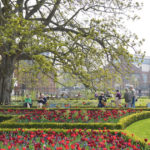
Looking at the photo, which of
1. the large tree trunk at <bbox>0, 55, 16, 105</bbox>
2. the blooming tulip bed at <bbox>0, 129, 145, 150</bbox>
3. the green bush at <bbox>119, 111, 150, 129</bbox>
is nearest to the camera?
the blooming tulip bed at <bbox>0, 129, 145, 150</bbox>

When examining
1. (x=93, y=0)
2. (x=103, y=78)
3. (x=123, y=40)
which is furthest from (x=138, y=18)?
(x=103, y=78)

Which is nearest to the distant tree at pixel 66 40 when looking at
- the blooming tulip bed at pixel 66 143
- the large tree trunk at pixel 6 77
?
the large tree trunk at pixel 6 77

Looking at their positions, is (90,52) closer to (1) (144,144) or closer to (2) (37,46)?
(2) (37,46)

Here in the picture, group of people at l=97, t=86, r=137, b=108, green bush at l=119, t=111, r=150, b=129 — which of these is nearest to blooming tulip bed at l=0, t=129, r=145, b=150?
green bush at l=119, t=111, r=150, b=129

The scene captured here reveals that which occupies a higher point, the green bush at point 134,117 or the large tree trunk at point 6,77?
the large tree trunk at point 6,77

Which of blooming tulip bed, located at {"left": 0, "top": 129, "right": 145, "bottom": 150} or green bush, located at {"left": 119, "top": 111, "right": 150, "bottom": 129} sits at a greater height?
blooming tulip bed, located at {"left": 0, "top": 129, "right": 145, "bottom": 150}

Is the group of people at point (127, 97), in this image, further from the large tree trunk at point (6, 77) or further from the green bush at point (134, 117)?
the large tree trunk at point (6, 77)

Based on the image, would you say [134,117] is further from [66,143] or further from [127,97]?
[66,143]

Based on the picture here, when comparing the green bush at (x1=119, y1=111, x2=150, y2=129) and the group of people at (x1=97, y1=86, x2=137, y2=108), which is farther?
the group of people at (x1=97, y1=86, x2=137, y2=108)

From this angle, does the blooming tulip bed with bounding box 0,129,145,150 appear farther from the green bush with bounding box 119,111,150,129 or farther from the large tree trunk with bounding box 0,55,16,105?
the large tree trunk with bounding box 0,55,16,105

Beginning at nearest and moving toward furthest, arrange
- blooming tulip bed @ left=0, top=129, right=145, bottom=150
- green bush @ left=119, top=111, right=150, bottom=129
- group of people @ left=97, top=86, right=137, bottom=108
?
blooming tulip bed @ left=0, top=129, right=145, bottom=150 < green bush @ left=119, top=111, right=150, bottom=129 < group of people @ left=97, top=86, right=137, bottom=108

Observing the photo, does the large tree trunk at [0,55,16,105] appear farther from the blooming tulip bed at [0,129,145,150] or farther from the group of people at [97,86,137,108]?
the blooming tulip bed at [0,129,145,150]

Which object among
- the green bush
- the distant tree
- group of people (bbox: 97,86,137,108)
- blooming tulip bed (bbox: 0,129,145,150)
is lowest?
the green bush

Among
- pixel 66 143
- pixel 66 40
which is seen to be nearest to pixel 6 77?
pixel 66 40
